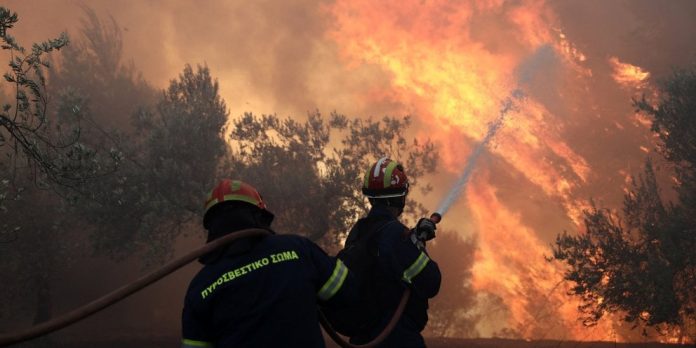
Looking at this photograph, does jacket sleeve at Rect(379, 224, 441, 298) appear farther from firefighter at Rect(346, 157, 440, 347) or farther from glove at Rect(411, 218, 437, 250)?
glove at Rect(411, 218, 437, 250)

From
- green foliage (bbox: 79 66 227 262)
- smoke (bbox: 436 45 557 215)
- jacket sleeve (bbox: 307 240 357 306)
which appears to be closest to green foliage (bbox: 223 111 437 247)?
green foliage (bbox: 79 66 227 262)

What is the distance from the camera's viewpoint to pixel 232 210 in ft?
12.6

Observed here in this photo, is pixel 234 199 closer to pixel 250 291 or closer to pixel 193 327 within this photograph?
pixel 250 291

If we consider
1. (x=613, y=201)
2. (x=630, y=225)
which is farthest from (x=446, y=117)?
(x=630, y=225)

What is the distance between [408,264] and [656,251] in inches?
593

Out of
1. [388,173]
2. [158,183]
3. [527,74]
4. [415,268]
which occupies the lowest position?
[415,268]

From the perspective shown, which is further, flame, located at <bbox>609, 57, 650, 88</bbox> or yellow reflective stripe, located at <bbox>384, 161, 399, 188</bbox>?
flame, located at <bbox>609, 57, 650, 88</bbox>

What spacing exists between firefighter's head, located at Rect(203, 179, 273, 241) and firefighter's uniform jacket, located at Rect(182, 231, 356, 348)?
0.18 meters

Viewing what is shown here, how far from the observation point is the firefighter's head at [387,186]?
5887 mm

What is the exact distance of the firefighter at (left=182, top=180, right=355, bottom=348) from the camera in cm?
349

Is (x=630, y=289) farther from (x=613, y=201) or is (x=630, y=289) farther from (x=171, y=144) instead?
(x=613, y=201)

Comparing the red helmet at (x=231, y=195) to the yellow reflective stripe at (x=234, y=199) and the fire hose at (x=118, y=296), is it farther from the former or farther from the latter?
the fire hose at (x=118, y=296)

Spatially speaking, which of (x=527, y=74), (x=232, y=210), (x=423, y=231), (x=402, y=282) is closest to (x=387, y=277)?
(x=402, y=282)

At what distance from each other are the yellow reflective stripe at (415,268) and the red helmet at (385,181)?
908 millimetres
